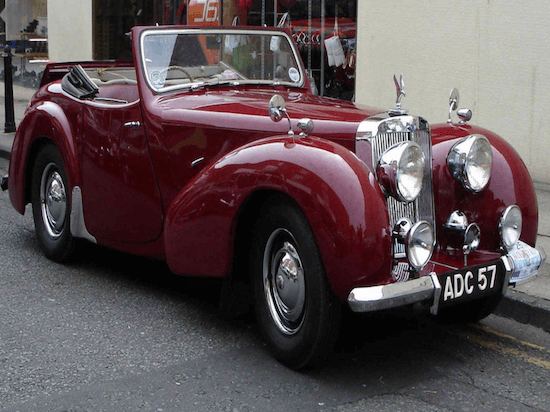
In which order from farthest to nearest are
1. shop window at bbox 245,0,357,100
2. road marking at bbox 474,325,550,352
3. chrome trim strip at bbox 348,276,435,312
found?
shop window at bbox 245,0,357,100
road marking at bbox 474,325,550,352
chrome trim strip at bbox 348,276,435,312

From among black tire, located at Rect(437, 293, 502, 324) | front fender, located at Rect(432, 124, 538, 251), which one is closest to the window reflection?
black tire, located at Rect(437, 293, 502, 324)

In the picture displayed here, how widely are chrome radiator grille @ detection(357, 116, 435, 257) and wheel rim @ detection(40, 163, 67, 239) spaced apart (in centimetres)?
263

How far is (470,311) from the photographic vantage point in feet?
15.5

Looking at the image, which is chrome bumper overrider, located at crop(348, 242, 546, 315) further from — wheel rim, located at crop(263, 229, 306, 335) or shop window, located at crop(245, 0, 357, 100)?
shop window, located at crop(245, 0, 357, 100)

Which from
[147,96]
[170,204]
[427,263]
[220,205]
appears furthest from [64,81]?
[427,263]

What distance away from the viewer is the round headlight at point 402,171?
12.5 ft

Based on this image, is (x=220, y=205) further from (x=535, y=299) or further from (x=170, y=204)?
→ (x=535, y=299)

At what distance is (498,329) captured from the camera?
4.78m

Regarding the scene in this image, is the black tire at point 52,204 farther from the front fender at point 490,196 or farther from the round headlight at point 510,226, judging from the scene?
the round headlight at point 510,226

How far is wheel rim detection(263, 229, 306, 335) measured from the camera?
402 centimetres

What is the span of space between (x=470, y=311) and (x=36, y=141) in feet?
10.7

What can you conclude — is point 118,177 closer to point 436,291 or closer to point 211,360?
point 211,360

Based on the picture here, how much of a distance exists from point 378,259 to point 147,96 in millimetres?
2074

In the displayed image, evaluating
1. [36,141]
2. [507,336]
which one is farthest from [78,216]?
[507,336]
